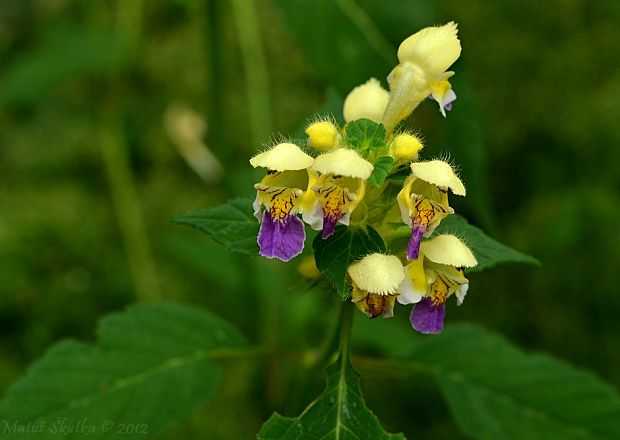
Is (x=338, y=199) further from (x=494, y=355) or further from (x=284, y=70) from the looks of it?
(x=284, y=70)

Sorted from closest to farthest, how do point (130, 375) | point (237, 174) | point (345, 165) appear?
point (345, 165), point (130, 375), point (237, 174)

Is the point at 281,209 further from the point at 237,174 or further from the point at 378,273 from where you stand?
the point at 237,174

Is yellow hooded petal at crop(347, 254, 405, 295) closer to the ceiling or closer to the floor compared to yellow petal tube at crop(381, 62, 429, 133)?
closer to the floor

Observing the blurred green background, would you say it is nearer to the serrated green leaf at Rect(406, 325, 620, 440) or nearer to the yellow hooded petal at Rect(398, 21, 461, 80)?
the serrated green leaf at Rect(406, 325, 620, 440)

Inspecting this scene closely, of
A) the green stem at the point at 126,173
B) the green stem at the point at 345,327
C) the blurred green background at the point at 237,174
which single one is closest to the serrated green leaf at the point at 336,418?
the green stem at the point at 345,327

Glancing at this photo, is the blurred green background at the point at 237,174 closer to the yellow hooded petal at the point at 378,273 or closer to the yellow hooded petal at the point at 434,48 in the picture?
the yellow hooded petal at the point at 434,48

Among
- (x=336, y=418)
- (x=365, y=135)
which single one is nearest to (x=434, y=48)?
(x=365, y=135)

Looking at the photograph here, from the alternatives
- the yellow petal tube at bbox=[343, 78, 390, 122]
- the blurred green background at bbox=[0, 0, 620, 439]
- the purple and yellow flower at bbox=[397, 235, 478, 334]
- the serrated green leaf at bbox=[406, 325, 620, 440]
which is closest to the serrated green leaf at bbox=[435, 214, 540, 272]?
the purple and yellow flower at bbox=[397, 235, 478, 334]
